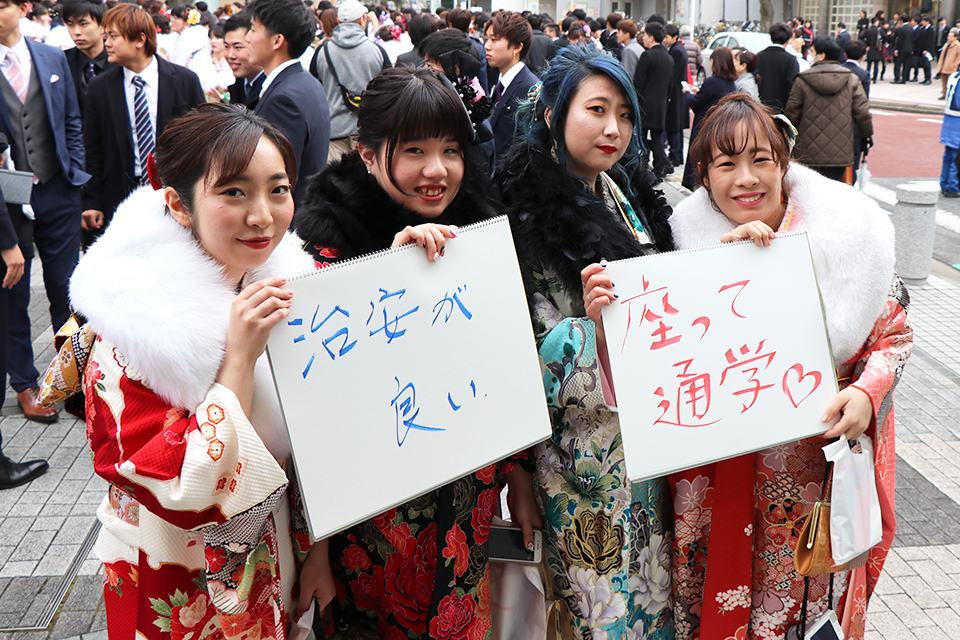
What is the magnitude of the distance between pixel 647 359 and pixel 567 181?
505mm

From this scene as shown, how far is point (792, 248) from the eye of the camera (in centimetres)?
170

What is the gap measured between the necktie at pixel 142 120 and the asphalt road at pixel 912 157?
655 cm

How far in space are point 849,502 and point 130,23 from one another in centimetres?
401

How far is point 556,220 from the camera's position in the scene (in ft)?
5.87

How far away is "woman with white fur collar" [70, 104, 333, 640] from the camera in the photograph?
51.3 inches

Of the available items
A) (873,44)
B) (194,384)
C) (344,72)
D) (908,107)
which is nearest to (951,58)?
(908,107)

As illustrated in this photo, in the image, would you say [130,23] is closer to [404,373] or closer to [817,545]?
[404,373]

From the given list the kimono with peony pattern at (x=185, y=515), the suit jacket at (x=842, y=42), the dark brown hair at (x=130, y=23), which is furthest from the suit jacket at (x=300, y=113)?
the suit jacket at (x=842, y=42)

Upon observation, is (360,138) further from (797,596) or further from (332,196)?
(797,596)

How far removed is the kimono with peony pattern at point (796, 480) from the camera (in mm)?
1745

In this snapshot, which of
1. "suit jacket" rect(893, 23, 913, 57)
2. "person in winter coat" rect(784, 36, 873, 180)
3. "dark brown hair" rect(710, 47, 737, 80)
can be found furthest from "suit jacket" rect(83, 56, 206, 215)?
"suit jacket" rect(893, 23, 913, 57)

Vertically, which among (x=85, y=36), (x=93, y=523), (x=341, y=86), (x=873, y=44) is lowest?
(x=873, y=44)

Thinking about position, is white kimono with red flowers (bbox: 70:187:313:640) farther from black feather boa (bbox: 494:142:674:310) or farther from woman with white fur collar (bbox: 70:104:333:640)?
black feather boa (bbox: 494:142:674:310)

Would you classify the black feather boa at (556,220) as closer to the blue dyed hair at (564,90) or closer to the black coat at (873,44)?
the blue dyed hair at (564,90)
